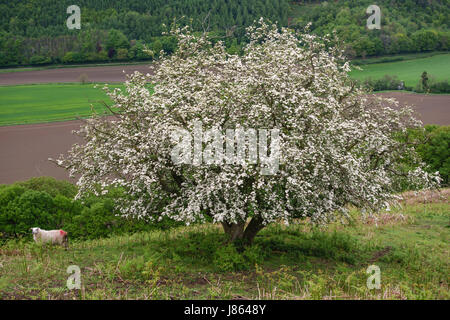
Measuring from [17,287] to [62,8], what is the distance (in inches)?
5906

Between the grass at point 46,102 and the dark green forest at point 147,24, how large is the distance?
17.3m

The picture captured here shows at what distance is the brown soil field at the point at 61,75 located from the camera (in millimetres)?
109438

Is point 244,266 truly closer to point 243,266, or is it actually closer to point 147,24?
point 243,266

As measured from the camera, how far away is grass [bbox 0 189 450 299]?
42.0ft

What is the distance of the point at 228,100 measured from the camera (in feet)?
51.8

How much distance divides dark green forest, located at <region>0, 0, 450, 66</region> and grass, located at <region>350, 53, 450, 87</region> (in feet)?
14.4

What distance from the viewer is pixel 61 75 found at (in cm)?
11756

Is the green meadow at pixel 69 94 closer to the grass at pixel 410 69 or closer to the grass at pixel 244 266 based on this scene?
the grass at pixel 410 69

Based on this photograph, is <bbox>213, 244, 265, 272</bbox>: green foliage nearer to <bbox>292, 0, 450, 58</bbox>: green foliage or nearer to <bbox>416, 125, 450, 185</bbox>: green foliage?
<bbox>416, 125, 450, 185</bbox>: green foliage

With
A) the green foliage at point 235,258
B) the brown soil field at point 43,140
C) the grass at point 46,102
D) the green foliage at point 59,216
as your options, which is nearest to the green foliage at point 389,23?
the brown soil field at point 43,140

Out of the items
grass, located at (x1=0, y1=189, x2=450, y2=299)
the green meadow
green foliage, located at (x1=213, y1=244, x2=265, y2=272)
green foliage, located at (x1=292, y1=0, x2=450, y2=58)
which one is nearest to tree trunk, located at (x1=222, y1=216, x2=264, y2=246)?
grass, located at (x1=0, y1=189, x2=450, y2=299)

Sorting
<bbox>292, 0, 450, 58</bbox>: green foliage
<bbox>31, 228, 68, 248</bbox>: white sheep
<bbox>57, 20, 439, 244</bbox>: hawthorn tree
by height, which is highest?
<bbox>292, 0, 450, 58</bbox>: green foliage

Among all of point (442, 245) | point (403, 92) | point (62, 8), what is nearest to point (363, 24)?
point (403, 92)

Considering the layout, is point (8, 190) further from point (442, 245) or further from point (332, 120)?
point (442, 245)
